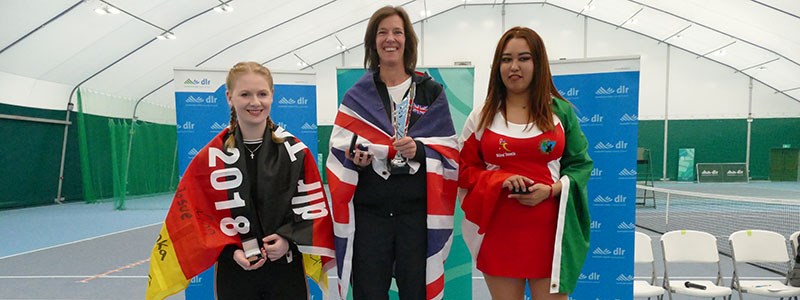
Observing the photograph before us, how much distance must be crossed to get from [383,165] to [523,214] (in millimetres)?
694

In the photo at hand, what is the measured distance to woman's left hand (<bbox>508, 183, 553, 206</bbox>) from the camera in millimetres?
1849

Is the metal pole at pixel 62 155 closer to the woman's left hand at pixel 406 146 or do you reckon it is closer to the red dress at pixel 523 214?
the woman's left hand at pixel 406 146

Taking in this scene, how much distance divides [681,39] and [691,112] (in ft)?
11.0

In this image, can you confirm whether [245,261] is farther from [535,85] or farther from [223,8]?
[223,8]

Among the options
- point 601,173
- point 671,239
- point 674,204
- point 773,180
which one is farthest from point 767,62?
point 601,173

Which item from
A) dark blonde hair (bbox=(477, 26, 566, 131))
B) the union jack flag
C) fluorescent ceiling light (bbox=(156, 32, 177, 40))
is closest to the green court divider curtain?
fluorescent ceiling light (bbox=(156, 32, 177, 40))

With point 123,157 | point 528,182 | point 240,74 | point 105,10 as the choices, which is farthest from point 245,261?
point 123,157

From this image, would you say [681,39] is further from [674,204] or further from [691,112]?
[674,204]

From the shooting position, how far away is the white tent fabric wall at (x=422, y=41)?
9.57 metres

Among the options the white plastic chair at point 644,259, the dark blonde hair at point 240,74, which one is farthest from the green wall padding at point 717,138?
the dark blonde hair at point 240,74

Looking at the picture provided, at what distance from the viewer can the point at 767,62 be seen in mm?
15461

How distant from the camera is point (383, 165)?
74.3 inches

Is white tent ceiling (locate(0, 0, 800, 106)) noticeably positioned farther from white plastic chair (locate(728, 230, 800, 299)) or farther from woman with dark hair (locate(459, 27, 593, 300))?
white plastic chair (locate(728, 230, 800, 299))

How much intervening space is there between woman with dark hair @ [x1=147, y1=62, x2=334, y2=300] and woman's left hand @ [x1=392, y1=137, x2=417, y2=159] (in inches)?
20.6
